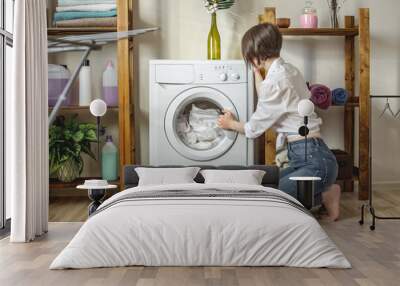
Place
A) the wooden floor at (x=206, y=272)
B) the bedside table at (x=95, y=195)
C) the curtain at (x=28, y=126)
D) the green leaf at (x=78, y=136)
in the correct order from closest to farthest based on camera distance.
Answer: the wooden floor at (x=206, y=272) < the curtain at (x=28, y=126) < the bedside table at (x=95, y=195) < the green leaf at (x=78, y=136)

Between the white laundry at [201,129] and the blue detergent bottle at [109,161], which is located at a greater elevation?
the white laundry at [201,129]

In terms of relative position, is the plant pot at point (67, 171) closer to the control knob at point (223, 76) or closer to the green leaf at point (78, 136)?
the green leaf at point (78, 136)

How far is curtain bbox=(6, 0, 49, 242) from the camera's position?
4098mm

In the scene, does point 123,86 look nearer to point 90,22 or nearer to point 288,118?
point 90,22

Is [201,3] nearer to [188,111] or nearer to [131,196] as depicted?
[188,111]

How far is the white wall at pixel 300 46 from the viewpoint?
20.1 ft

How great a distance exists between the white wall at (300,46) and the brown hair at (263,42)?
38.0 inches

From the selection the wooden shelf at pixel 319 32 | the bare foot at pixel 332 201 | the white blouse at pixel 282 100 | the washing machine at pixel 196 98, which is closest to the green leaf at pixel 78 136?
the washing machine at pixel 196 98

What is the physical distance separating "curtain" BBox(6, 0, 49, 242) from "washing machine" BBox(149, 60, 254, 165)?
4.17 ft

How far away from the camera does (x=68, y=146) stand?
18.8ft

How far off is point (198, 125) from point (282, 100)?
84cm

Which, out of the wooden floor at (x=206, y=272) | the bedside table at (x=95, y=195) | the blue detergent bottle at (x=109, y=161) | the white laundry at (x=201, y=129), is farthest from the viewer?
the blue detergent bottle at (x=109, y=161)

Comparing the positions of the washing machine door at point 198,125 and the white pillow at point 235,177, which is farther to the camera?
the washing machine door at point 198,125

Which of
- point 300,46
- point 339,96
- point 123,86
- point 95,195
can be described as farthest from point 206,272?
point 300,46
